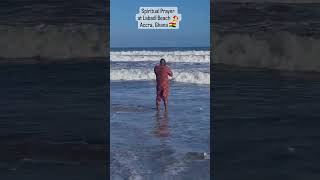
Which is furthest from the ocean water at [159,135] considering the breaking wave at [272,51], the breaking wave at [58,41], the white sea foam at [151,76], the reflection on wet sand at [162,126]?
the white sea foam at [151,76]

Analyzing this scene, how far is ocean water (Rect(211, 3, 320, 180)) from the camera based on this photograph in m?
2.65

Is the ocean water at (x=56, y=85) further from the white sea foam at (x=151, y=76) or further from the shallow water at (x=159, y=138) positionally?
the white sea foam at (x=151, y=76)

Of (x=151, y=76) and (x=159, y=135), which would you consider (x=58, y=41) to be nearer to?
(x=159, y=135)

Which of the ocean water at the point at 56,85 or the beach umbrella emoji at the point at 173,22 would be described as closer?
the ocean water at the point at 56,85

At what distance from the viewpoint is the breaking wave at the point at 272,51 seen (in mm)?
2654

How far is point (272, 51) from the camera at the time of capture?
2709 millimetres

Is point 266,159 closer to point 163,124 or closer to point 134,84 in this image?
point 163,124

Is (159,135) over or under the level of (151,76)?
under

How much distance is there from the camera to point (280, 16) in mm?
2666

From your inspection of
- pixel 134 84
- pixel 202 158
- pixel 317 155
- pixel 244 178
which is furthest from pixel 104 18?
pixel 134 84

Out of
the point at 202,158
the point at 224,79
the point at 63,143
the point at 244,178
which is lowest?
the point at 202,158

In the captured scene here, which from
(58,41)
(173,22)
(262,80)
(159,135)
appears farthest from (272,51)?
(159,135)

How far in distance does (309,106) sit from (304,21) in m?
0.54

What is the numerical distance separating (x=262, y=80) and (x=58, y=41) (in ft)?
3.89
